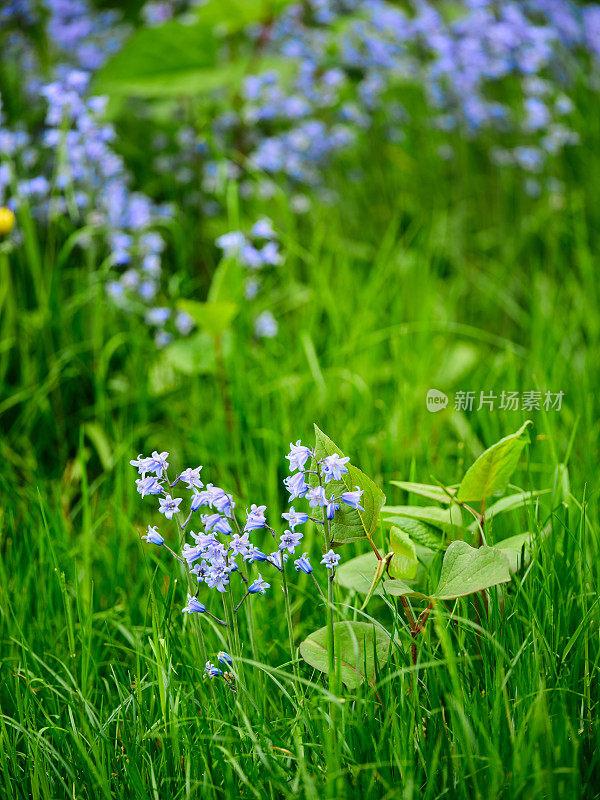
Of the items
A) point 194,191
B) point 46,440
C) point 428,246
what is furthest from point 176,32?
point 46,440

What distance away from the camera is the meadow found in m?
1.12

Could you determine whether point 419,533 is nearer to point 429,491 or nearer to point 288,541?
point 429,491

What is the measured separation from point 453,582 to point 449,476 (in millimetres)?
692

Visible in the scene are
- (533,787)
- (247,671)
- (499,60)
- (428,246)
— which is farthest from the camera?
(499,60)

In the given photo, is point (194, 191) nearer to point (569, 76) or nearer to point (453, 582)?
point (569, 76)

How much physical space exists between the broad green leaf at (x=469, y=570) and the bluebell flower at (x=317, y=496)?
235mm

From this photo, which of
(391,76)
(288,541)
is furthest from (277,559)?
(391,76)

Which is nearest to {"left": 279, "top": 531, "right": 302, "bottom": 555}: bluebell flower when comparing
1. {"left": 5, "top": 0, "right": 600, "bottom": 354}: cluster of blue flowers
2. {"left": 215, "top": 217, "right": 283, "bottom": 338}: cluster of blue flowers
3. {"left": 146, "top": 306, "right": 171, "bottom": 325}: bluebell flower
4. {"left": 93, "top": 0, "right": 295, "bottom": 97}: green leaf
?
{"left": 215, "top": 217, "right": 283, "bottom": 338}: cluster of blue flowers

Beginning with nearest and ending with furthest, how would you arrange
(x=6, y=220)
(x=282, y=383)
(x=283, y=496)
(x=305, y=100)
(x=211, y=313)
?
(x=283, y=496) → (x=211, y=313) → (x=282, y=383) → (x=6, y=220) → (x=305, y=100)

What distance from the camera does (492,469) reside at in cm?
125

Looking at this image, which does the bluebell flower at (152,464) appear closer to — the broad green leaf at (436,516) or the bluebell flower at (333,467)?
the bluebell flower at (333,467)

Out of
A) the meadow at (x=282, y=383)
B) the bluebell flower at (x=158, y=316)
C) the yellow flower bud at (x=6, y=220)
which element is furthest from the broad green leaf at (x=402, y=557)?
the yellow flower bud at (x=6, y=220)

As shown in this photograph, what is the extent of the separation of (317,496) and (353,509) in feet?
0.44

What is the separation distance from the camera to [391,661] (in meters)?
1.21
